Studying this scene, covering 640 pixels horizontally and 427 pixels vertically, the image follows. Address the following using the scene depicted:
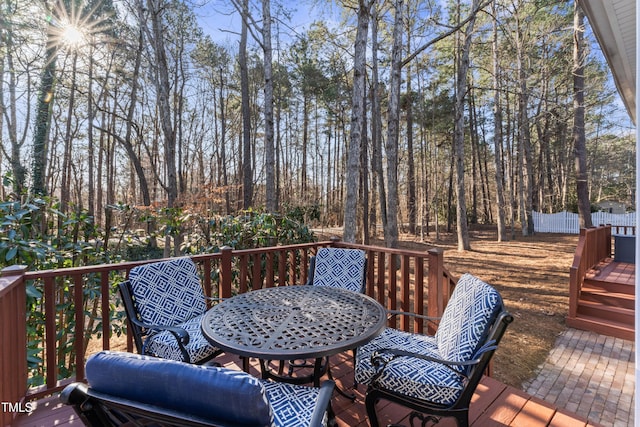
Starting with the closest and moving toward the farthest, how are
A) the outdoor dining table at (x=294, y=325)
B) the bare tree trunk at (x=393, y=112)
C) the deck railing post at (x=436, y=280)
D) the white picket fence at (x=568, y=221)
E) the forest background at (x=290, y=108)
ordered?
1. the outdoor dining table at (x=294, y=325)
2. the deck railing post at (x=436, y=280)
3. the bare tree trunk at (x=393, y=112)
4. the forest background at (x=290, y=108)
5. the white picket fence at (x=568, y=221)

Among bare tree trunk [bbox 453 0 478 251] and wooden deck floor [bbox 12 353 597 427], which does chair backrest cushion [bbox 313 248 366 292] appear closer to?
wooden deck floor [bbox 12 353 597 427]

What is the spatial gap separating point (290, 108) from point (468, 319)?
16.9 metres

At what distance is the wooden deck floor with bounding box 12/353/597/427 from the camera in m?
1.89

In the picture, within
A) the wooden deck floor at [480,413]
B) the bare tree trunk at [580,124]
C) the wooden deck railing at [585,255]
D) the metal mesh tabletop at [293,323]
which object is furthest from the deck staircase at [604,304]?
the metal mesh tabletop at [293,323]

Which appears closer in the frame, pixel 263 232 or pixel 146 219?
pixel 146 219

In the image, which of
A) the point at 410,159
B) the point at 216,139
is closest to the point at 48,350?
the point at 410,159

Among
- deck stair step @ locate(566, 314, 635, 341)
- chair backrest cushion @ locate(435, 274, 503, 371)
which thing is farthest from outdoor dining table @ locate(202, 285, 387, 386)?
deck stair step @ locate(566, 314, 635, 341)

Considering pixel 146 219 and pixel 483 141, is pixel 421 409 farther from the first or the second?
pixel 483 141

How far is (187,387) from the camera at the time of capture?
32.5 inches

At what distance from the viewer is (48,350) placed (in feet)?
6.77

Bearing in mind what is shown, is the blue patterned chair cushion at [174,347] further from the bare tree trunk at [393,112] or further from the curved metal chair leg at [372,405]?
the bare tree trunk at [393,112]

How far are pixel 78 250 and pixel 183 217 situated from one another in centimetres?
128

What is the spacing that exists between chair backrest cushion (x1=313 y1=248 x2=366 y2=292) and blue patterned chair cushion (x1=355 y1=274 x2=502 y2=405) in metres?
0.99

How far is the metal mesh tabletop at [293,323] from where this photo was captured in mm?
1488
